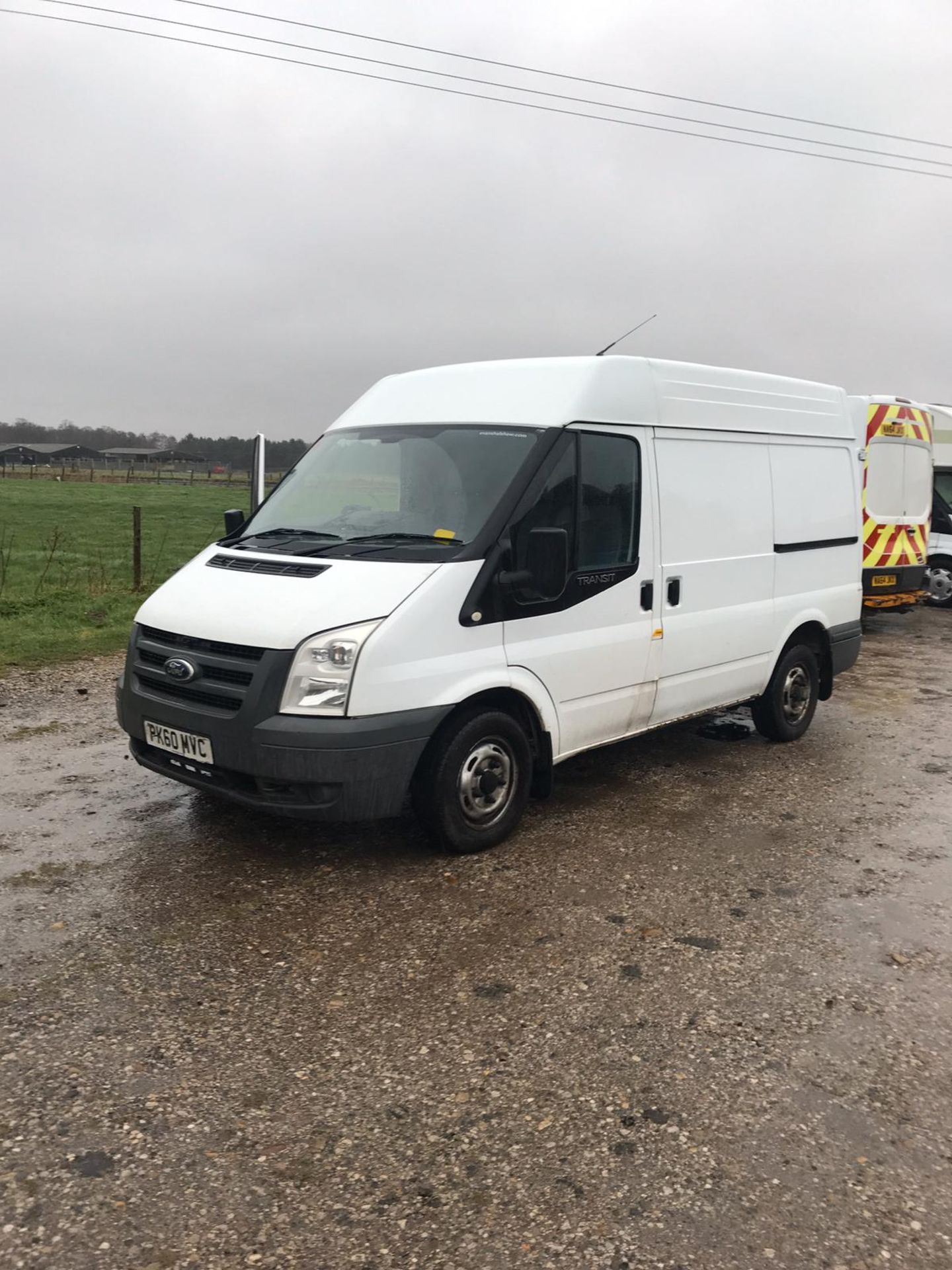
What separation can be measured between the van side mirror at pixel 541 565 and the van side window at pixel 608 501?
0.38 metres

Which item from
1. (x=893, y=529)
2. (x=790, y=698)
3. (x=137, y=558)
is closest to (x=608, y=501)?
(x=790, y=698)

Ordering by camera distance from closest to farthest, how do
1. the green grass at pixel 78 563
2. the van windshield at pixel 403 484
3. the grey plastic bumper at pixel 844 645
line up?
the van windshield at pixel 403 484 → the grey plastic bumper at pixel 844 645 → the green grass at pixel 78 563

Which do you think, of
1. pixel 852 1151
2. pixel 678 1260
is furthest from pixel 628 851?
pixel 678 1260

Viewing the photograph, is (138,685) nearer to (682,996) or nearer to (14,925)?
(14,925)

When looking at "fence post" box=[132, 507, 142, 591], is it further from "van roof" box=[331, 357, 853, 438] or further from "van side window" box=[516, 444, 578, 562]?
"van side window" box=[516, 444, 578, 562]

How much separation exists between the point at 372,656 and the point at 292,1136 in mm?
1994

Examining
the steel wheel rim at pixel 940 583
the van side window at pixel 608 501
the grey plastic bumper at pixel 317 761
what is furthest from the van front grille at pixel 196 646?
the steel wheel rim at pixel 940 583

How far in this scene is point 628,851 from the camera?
16.8 feet

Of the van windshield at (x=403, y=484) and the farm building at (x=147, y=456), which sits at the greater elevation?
the farm building at (x=147, y=456)

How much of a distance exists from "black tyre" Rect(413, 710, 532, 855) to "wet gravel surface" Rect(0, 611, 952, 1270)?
0.46ft

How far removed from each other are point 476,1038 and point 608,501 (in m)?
2.93

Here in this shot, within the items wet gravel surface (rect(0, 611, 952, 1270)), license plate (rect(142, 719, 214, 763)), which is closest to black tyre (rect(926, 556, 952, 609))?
wet gravel surface (rect(0, 611, 952, 1270))

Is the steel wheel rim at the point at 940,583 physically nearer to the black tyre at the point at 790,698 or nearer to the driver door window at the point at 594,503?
the black tyre at the point at 790,698

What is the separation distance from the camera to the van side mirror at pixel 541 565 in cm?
471
